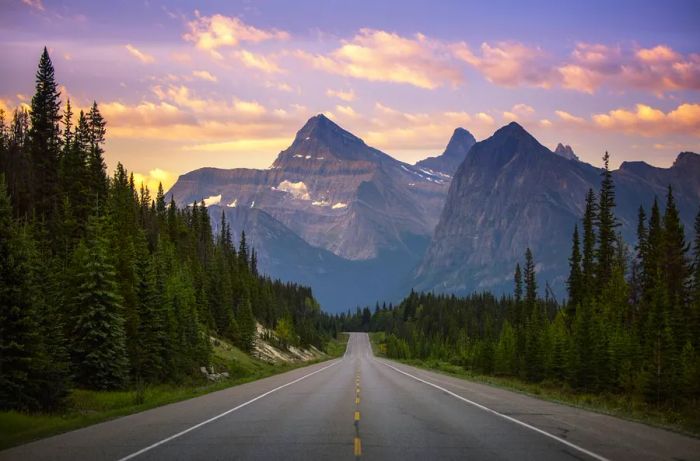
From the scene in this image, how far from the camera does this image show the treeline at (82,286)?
77.5 ft

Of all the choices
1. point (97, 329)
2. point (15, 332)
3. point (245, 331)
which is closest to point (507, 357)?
point (245, 331)

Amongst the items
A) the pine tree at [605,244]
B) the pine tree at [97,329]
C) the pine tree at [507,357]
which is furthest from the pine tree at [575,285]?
the pine tree at [97,329]

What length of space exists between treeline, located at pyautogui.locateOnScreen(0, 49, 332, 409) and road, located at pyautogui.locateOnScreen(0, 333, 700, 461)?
619 centimetres

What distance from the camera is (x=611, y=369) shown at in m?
49.0

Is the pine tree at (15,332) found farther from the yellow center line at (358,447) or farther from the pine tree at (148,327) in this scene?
the pine tree at (148,327)

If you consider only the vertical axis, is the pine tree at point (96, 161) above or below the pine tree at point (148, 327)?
above

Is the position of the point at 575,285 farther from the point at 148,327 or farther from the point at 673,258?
the point at 148,327

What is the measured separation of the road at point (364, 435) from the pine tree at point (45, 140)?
4794 cm

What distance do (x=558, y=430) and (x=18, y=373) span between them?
59.1 feet

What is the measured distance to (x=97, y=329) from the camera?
3244 cm

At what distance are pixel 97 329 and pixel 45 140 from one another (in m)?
48.5

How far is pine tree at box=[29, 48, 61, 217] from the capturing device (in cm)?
6506

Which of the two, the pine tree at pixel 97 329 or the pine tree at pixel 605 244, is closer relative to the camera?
the pine tree at pixel 97 329

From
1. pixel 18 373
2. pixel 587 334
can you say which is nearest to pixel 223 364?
pixel 587 334
